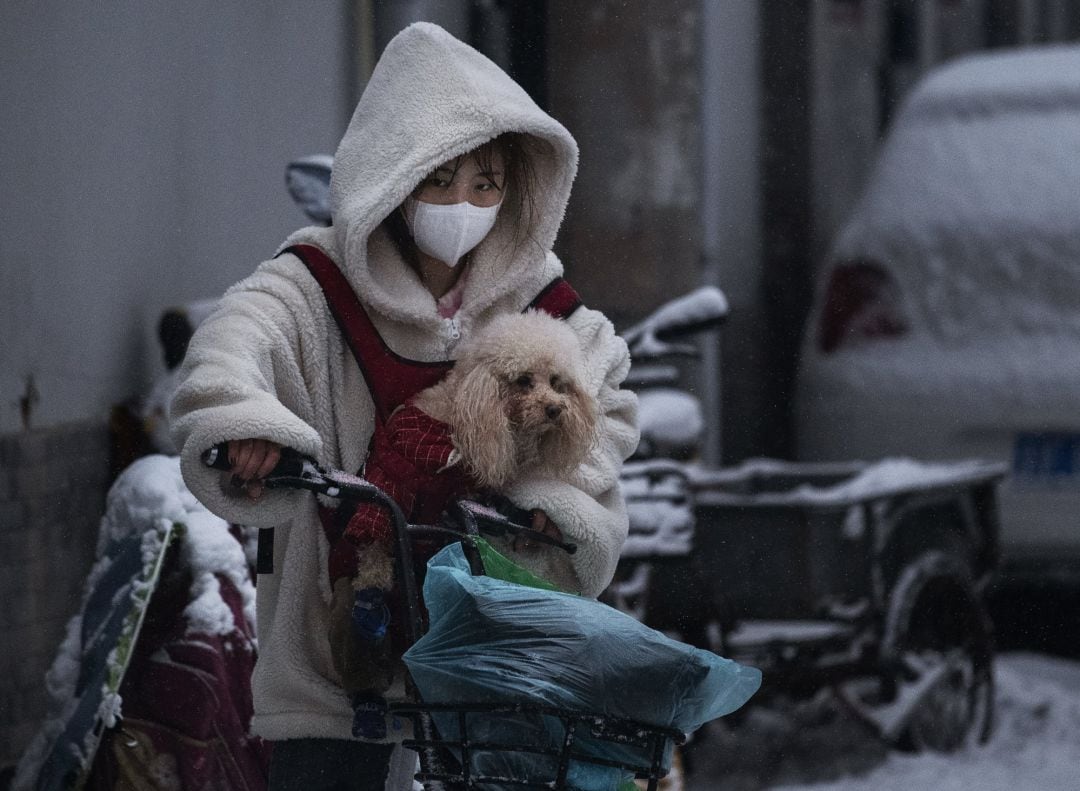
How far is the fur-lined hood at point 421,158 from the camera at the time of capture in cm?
306

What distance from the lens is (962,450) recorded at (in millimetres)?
6945

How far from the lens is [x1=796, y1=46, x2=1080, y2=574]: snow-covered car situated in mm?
6734

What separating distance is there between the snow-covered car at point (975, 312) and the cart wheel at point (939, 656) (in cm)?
70

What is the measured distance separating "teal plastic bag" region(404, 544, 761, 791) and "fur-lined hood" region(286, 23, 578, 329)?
29.9 inches

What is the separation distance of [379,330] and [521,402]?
31 centimetres

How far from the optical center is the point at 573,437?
2.98 meters

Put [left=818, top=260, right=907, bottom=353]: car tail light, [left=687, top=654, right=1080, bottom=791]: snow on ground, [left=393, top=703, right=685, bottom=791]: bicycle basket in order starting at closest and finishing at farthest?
1. [left=393, top=703, right=685, bottom=791]: bicycle basket
2. [left=687, top=654, right=1080, bottom=791]: snow on ground
3. [left=818, top=260, right=907, bottom=353]: car tail light

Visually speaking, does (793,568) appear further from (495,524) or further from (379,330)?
(495,524)

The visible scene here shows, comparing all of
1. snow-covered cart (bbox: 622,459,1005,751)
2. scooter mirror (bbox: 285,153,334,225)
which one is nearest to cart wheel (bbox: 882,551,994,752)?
snow-covered cart (bbox: 622,459,1005,751)

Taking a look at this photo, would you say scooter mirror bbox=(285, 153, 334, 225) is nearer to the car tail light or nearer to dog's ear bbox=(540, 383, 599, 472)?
dog's ear bbox=(540, 383, 599, 472)

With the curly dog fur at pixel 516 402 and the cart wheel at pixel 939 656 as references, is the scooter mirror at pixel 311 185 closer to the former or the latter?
the curly dog fur at pixel 516 402

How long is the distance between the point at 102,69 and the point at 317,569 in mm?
2303

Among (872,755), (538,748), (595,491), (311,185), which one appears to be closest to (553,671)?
(538,748)

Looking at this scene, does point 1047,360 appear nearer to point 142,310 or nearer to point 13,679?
point 142,310
